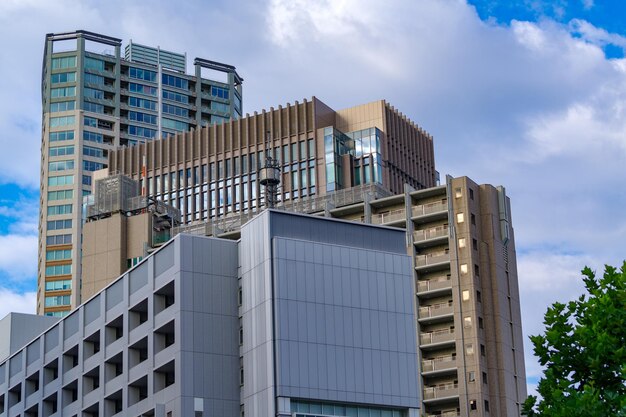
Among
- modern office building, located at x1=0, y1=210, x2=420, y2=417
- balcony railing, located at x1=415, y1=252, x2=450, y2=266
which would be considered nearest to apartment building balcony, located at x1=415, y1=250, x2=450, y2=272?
balcony railing, located at x1=415, y1=252, x2=450, y2=266

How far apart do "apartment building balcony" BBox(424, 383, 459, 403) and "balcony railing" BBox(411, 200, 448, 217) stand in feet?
70.5

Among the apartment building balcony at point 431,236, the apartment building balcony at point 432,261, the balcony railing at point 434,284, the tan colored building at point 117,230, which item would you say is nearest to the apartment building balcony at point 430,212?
the apartment building balcony at point 431,236

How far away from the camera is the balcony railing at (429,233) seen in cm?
14700

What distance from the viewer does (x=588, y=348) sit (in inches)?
2482

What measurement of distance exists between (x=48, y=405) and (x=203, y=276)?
105 ft

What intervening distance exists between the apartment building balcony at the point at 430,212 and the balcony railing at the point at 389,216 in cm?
159

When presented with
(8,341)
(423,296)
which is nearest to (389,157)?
(423,296)

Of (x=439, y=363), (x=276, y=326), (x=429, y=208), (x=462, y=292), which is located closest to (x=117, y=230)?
(x=429, y=208)

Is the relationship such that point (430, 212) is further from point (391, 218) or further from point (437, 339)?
point (437, 339)

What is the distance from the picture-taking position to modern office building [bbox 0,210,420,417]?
91000mm

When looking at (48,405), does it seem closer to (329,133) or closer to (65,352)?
(65,352)

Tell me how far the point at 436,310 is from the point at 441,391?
9756 millimetres

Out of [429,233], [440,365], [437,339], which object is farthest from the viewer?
[429,233]

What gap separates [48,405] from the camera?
11888 cm
